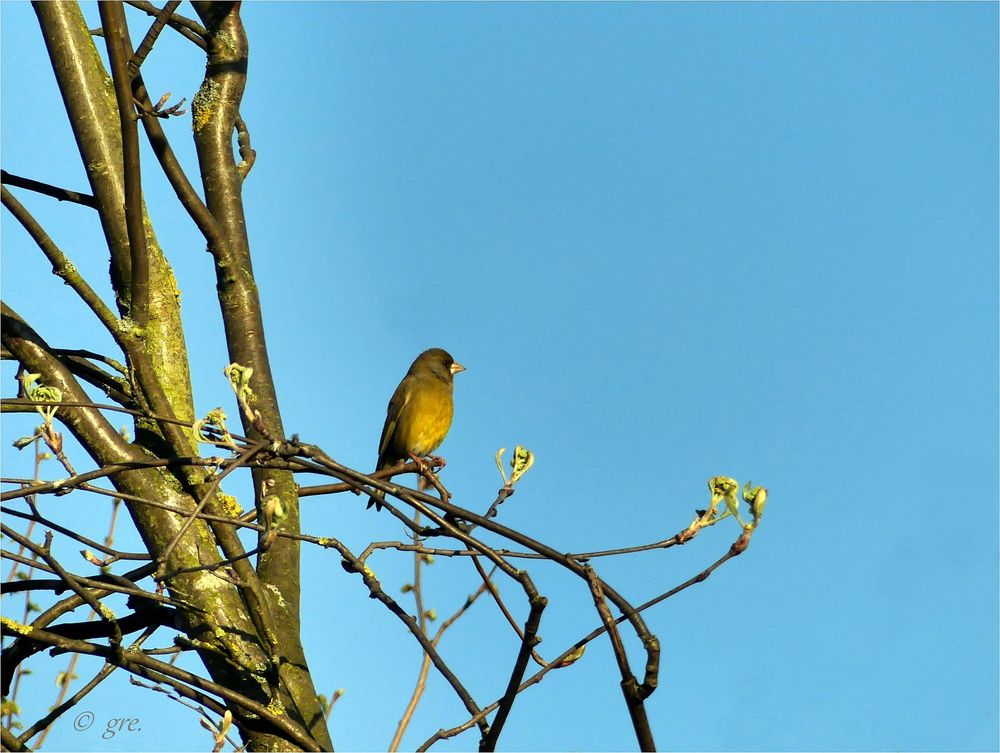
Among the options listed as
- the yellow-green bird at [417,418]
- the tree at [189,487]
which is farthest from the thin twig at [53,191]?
the yellow-green bird at [417,418]

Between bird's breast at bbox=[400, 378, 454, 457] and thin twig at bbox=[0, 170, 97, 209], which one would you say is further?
bird's breast at bbox=[400, 378, 454, 457]

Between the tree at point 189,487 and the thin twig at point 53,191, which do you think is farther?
the thin twig at point 53,191

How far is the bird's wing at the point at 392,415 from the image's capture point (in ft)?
26.0

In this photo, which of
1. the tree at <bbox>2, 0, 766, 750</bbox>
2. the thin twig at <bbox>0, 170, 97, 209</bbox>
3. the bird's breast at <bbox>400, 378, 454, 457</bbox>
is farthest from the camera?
the bird's breast at <bbox>400, 378, 454, 457</bbox>

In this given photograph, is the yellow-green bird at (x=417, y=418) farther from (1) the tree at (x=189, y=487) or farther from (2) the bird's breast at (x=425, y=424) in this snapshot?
(1) the tree at (x=189, y=487)

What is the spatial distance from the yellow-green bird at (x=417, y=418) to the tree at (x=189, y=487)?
11.6 feet

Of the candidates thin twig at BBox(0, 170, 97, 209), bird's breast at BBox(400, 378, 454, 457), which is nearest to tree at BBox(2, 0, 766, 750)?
thin twig at BBox(0, 170, 97, 209)

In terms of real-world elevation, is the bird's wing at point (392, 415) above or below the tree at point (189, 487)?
above

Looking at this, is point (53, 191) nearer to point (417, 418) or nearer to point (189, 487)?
point (189, 487)

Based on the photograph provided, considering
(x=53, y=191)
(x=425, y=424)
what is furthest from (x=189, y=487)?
(x=425, y=424)

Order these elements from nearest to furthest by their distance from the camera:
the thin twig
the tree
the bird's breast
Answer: the tree
the thin twig
the bird's breast

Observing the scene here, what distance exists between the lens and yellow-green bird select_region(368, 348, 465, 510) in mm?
7750

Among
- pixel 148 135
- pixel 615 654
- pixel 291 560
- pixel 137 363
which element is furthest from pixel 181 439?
pixel 615 654

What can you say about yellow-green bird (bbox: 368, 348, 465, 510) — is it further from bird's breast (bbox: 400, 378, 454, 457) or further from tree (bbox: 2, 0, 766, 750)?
tree (bbox: 2, 0, 766, 750)
